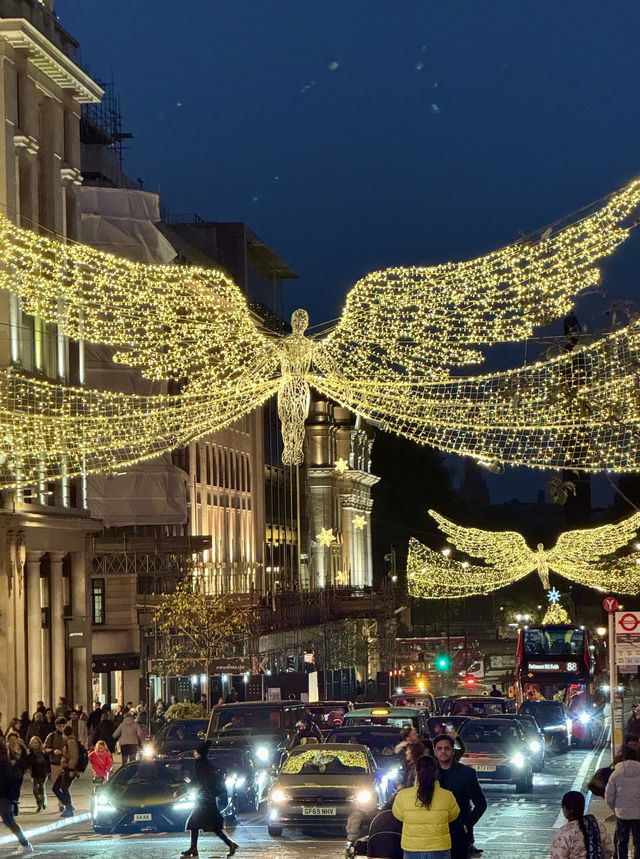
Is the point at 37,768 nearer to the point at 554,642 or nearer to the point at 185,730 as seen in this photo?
the point at 185,730

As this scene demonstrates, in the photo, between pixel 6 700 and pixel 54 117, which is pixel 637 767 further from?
pixel 54 117

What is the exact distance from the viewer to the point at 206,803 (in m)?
20.8

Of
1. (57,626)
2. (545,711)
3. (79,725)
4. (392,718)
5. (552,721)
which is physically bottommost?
(552,721)

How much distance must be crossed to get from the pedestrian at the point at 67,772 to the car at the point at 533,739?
9.34 meters

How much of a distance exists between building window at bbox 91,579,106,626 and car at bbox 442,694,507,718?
20.2m

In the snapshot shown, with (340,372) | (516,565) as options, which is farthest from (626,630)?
(516,565)

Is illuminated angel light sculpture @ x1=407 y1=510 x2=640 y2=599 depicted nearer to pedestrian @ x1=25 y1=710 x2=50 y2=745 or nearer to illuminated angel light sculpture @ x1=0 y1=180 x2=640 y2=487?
pedestrian @ x1=25 y1=710 x2=50 y2=745

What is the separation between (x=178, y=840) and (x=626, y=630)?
7.36 m

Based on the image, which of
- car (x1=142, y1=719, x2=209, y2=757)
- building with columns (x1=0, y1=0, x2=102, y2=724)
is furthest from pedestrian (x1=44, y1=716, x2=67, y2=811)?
building with columns (x1=0, y1=0, x2=102, y2=724)

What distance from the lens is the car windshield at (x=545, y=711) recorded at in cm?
4200

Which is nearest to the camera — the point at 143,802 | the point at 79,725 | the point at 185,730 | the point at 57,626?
the point at 143,802

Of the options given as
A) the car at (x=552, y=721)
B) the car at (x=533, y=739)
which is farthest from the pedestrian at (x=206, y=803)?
the car at (x=552, y=721)

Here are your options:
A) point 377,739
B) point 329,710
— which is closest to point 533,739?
point 377,739

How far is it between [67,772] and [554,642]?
92.6 feet
